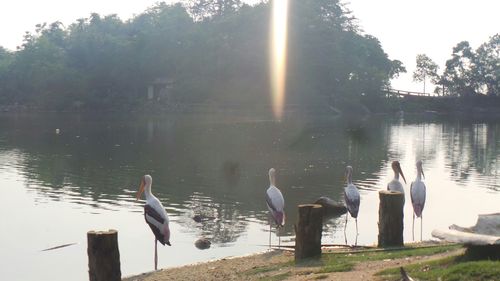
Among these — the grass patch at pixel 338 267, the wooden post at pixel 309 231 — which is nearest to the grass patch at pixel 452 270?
the grass patch at pixel 338 267

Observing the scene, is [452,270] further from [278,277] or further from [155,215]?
[155,215]

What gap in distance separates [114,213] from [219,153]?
17.9 metres

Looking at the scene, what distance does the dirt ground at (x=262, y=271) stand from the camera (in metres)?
9.64

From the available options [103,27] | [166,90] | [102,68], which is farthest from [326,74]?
[103,27]

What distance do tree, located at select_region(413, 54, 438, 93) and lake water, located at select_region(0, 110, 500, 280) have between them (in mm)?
45078

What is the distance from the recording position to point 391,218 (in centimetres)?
1215

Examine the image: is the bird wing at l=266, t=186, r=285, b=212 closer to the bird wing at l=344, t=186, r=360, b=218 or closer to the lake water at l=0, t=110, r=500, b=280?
the lake water at l=0, t=110, r=500, b=280

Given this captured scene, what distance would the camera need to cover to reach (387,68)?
101875 millimetres

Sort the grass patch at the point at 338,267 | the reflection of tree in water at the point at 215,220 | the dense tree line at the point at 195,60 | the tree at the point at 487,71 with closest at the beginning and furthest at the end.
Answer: the grass patch at the point at 338,267 < the reflection of tree in water at the point at 215,220 < the dense tree line at the point at 195,60 < the tree at the point at 487,71

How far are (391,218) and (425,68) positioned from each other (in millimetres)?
91614

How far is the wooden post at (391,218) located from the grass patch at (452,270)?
114 inches

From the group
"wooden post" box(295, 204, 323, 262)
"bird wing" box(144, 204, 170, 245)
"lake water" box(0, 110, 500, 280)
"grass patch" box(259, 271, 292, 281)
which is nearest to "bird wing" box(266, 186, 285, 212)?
"lake water" box(0, 110, 500, 280)

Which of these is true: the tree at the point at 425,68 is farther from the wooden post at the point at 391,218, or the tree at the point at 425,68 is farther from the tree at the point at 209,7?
the wooden post at the point at 391,218

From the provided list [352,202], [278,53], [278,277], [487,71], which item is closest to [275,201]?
[352,202]
